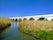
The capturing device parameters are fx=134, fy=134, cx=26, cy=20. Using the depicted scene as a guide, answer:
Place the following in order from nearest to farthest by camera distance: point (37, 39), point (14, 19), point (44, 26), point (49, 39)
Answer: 1. point (49, 39)
2. point (37, 39)
3. point (44, 26)
4. point (14, 19)

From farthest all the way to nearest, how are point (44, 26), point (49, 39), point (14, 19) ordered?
point (14, 19), point (44, 26), point (49, 39)

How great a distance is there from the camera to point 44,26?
43.9 ft

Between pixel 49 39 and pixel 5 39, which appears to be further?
pixel 5 39

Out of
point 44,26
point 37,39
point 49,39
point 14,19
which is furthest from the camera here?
point 14,19

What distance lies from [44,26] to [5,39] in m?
4.56

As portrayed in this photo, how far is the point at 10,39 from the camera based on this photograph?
34.6 feet

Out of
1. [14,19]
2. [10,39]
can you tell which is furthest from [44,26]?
[14,19]

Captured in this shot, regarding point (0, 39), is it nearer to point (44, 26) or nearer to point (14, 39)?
point (14, 39)

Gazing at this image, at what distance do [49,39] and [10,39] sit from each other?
10.7 ft

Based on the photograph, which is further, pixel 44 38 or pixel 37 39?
pixel 37 39

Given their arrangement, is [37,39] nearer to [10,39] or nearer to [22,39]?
[22,39]

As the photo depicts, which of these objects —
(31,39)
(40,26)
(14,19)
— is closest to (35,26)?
(40,26)

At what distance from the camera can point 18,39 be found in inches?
415

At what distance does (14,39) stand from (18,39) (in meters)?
0.31
